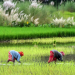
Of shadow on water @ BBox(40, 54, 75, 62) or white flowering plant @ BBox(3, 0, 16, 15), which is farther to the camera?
white flowering plant @ BBox(3, 0, 16, 15)

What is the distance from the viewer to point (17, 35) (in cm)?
1354

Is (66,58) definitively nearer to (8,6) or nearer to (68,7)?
(8,6)

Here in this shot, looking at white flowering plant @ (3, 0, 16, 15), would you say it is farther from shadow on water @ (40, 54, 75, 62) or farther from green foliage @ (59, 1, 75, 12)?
green foliage @ (59, 1, 75, 12)

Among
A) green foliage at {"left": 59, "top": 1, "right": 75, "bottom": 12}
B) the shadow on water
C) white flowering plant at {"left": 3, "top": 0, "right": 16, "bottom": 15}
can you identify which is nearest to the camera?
the shadow on water

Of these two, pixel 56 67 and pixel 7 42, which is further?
pixel 7 42

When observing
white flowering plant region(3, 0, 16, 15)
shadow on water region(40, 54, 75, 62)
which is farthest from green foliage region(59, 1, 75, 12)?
shadow on water region(40, 54, 75, 62)

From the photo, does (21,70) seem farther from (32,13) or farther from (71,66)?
(32,13)

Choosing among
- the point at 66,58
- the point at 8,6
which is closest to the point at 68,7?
the point at 8,6

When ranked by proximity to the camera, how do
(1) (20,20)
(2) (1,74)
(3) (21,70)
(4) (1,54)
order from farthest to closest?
(1) (20,20), (4) (1,54), (3) (21,70), (2) (1,74)

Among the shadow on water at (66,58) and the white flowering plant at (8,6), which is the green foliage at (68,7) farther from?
the shadow on water at (66,58)

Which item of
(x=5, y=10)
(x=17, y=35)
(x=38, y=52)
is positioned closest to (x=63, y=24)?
(x=5, y=10)

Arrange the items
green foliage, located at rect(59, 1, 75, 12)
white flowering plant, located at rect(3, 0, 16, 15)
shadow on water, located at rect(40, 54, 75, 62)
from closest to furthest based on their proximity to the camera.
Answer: shadow on water, located at rect(40, 54, 75, 62), white flowering plant, located at rect(3, 0, 16, 15), green foliage, located at rect(59, 1, 75, 12)

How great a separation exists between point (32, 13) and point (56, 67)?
52.3 ft

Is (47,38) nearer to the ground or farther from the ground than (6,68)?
nearer to the ground
